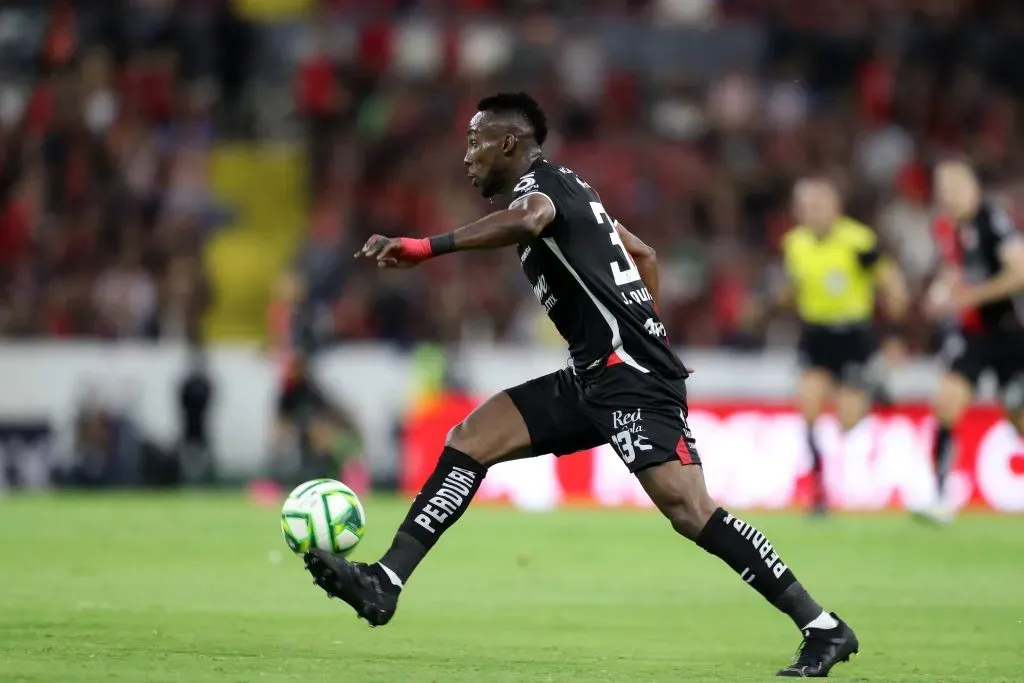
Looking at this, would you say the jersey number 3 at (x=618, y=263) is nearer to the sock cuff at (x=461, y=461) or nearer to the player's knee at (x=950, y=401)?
the sock cuff at (x=461, y=461)

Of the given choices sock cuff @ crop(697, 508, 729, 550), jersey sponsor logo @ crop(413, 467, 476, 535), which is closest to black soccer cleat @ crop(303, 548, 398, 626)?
jersey sponsor logo @ crop(413, 467, 476, 535)

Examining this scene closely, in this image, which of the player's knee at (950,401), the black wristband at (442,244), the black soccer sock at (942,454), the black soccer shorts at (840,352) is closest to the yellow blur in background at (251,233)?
the black soccer shorts at (840,352)

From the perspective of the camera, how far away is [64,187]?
68.9 ft

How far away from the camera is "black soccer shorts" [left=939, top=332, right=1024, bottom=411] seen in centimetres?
1262

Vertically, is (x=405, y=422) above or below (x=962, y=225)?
below

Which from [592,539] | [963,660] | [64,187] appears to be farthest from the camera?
[64,187]

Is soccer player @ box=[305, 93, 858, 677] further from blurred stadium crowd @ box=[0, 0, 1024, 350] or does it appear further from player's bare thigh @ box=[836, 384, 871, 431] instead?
blurred stadium crowd @ box=[0, 0, 1024, 350]

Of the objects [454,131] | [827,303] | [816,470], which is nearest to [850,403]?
[816,470]

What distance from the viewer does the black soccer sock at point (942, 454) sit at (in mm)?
13000

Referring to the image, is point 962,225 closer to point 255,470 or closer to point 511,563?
point 511,563

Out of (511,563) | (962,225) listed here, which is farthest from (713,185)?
(511,563)

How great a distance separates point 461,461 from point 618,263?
3.55 feet

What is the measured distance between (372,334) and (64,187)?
15.8ft

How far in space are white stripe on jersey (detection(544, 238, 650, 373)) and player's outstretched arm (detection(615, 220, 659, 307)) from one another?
1.80 ft
